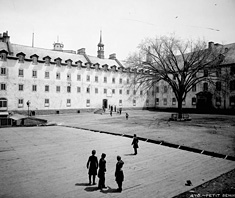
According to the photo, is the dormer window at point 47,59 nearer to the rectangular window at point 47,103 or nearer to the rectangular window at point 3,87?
the rectangular window at point 47,103

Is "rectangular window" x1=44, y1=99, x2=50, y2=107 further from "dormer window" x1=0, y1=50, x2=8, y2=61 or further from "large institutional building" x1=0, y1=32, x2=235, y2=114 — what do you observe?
"dormer window" x1=0, y1=50, x2=8, y2=61

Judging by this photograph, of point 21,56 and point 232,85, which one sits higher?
point 21,56

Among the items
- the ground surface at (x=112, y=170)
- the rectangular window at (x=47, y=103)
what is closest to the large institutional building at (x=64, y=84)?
the rectangular window at (x=47, y=103)

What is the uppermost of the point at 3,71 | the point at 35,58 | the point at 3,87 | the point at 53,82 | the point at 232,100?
the point at 35,58

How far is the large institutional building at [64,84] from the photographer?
118 ft

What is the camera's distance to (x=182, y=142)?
13.7m

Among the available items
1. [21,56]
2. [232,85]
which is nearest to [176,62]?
[232,85]

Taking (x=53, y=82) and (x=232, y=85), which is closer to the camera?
(x=232, y=85)

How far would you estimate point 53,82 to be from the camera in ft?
134

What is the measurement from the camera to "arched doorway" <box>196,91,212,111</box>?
43825mm

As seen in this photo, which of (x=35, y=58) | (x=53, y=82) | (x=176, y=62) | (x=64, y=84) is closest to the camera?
(x=176, y=62)

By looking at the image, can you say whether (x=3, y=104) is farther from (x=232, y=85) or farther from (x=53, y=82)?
(x=232, y=85)

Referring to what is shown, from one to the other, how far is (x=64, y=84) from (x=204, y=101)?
34038 mm

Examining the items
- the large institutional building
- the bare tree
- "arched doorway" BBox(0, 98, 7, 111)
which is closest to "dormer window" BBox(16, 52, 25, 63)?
the large institutional building
